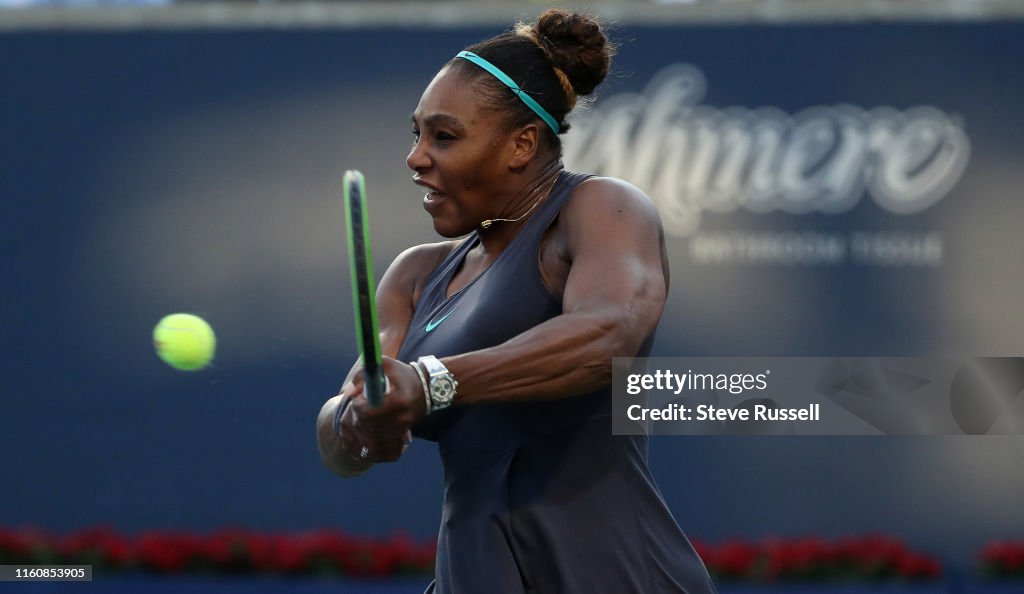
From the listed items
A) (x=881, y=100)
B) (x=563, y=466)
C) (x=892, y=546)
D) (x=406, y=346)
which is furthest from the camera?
(x=881, y=100)

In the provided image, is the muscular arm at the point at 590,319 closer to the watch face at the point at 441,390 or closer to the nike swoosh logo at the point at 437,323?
the watch face at the point at 441,390

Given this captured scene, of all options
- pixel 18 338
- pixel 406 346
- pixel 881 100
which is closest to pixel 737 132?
pixel 881 100

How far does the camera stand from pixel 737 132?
6242 mm

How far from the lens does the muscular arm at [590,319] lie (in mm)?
1851

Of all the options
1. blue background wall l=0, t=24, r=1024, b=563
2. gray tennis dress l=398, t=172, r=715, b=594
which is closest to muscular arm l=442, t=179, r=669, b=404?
gray tennis dress l=398, t=172, r=715, b=594

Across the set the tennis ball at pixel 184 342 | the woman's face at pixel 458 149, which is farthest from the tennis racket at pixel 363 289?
the tennis ball at pixel 184 342

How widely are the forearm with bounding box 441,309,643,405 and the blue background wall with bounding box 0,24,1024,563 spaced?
4.24 metres

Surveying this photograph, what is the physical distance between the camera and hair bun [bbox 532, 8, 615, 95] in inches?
91.6

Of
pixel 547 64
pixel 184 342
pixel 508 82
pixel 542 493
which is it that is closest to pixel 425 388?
pixel 542 493

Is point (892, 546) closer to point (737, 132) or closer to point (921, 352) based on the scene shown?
point (921, 352)

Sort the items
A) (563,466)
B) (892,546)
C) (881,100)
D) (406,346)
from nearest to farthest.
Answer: (563,466), (406,346), (892,546), (881,100)

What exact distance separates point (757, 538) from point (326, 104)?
2.99 metres

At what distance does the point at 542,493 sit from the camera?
212 cm

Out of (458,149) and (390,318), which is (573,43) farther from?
(390,318)
